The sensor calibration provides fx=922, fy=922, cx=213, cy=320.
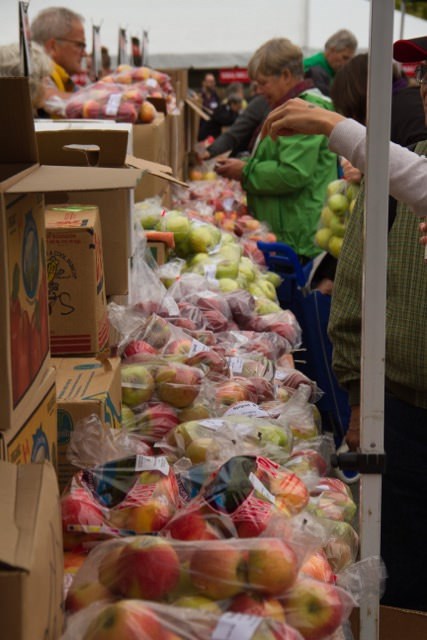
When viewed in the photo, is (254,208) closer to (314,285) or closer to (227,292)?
(314,285)

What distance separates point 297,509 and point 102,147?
122 centimetres

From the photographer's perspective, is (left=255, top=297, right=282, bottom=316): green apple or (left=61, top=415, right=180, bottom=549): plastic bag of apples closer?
(left=61, top=415, right=180, bottom=549): plastic bag of apples

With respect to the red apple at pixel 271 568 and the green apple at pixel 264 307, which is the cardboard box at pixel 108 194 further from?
the red apple at pixel 271 568

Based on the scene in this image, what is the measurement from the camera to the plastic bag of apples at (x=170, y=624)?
108cm

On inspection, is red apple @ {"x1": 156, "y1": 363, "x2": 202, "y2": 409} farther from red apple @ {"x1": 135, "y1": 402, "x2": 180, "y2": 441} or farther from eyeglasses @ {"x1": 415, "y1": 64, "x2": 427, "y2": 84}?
eyeglasses @ {"x1": 415, "y1": 64, "x2": 427, "y2": 84}

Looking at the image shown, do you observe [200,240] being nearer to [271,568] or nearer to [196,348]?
[196,348]

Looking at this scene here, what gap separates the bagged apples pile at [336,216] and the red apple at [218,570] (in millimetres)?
3196

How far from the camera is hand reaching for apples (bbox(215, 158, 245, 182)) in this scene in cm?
595

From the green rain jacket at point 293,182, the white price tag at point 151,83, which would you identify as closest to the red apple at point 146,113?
the white price tag at point 151,83

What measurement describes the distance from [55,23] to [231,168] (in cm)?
140

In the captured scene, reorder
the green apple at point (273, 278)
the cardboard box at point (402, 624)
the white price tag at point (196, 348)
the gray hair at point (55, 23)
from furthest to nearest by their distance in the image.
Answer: the gray hair at point (55, 23) < the green apple at point (273, 278) < the white price tag at point (196, 348) < the cardboard box at point (402, 624)

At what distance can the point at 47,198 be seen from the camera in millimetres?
2303

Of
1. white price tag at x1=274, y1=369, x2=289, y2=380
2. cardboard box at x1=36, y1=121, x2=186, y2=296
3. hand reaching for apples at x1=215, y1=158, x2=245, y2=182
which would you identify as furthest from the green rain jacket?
cardboard box at x1=36, y1=121, x2=186, y2=296

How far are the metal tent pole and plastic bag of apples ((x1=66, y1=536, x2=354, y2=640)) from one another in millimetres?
221
